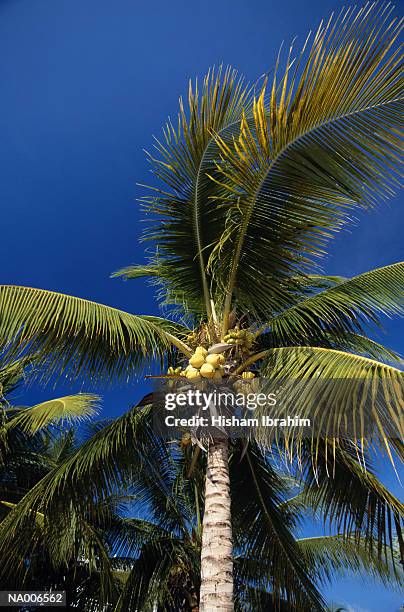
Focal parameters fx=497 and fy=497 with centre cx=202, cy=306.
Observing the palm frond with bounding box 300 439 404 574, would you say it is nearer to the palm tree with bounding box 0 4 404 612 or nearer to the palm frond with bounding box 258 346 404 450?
the palm tree with bounding box 0 4 404 612

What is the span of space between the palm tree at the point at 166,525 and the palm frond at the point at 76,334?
753mm

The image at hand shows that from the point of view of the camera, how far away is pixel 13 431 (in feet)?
28.4

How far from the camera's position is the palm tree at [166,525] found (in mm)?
5293

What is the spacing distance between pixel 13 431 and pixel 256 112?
7044 millimetres

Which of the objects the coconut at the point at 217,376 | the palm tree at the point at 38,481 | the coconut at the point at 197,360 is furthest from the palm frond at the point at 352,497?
the palm tree at the point at 38,481

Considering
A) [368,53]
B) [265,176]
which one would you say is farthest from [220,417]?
[368,53]

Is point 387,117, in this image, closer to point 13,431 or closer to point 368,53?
point 368,53

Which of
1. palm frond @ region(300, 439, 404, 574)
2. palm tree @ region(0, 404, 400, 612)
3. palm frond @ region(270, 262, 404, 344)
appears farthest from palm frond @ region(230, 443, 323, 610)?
palm frond @ region(270, 262, 404, 344)

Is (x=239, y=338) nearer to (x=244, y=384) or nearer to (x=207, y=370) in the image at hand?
(x=244, y=384)

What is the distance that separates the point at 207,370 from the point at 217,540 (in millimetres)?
1326

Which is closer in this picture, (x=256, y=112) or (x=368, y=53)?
(x=368, y=53)

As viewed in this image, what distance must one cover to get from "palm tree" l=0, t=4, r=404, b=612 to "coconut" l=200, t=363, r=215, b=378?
1.15ft

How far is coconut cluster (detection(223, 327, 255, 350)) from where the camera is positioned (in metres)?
4.70

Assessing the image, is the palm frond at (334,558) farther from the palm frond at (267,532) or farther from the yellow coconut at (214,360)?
the yellow coconut at (214,360)
